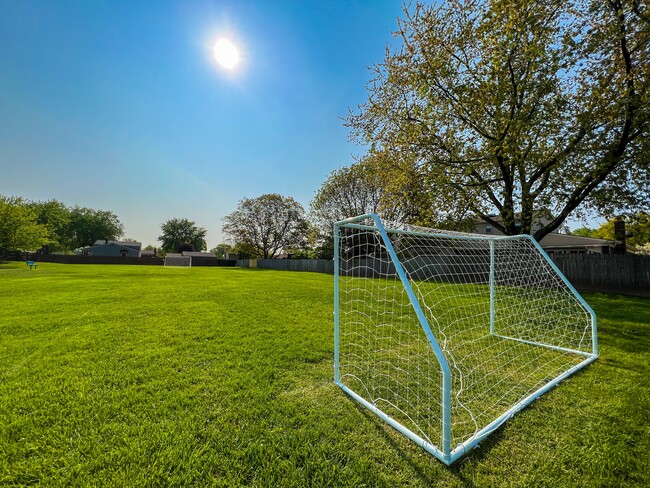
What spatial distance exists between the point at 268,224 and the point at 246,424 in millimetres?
37877

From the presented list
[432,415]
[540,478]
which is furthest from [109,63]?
[540,478]

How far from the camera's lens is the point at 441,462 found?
1.77 m

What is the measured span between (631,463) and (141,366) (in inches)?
171

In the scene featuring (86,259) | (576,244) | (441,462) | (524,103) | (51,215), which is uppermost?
(51,215)

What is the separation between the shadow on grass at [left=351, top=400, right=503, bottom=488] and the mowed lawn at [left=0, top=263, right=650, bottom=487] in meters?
0.01

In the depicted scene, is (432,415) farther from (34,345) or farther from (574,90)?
(574,90)

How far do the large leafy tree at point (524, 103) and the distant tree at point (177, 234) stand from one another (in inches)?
2192

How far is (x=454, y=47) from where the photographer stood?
29.6 ft

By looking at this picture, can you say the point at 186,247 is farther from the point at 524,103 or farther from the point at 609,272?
the point at 609,272

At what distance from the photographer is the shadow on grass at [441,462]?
1.63 metres

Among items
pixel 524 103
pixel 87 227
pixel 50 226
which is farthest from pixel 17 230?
pixel 524 103

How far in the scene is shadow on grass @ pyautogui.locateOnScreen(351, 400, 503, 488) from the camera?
1.63 metres

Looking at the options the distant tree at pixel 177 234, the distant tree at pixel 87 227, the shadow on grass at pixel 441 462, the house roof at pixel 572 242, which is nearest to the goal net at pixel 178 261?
the distant tree at pixel 177 234

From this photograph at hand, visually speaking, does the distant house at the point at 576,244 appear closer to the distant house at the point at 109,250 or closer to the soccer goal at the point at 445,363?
the soccer goal at the point at 445,363
